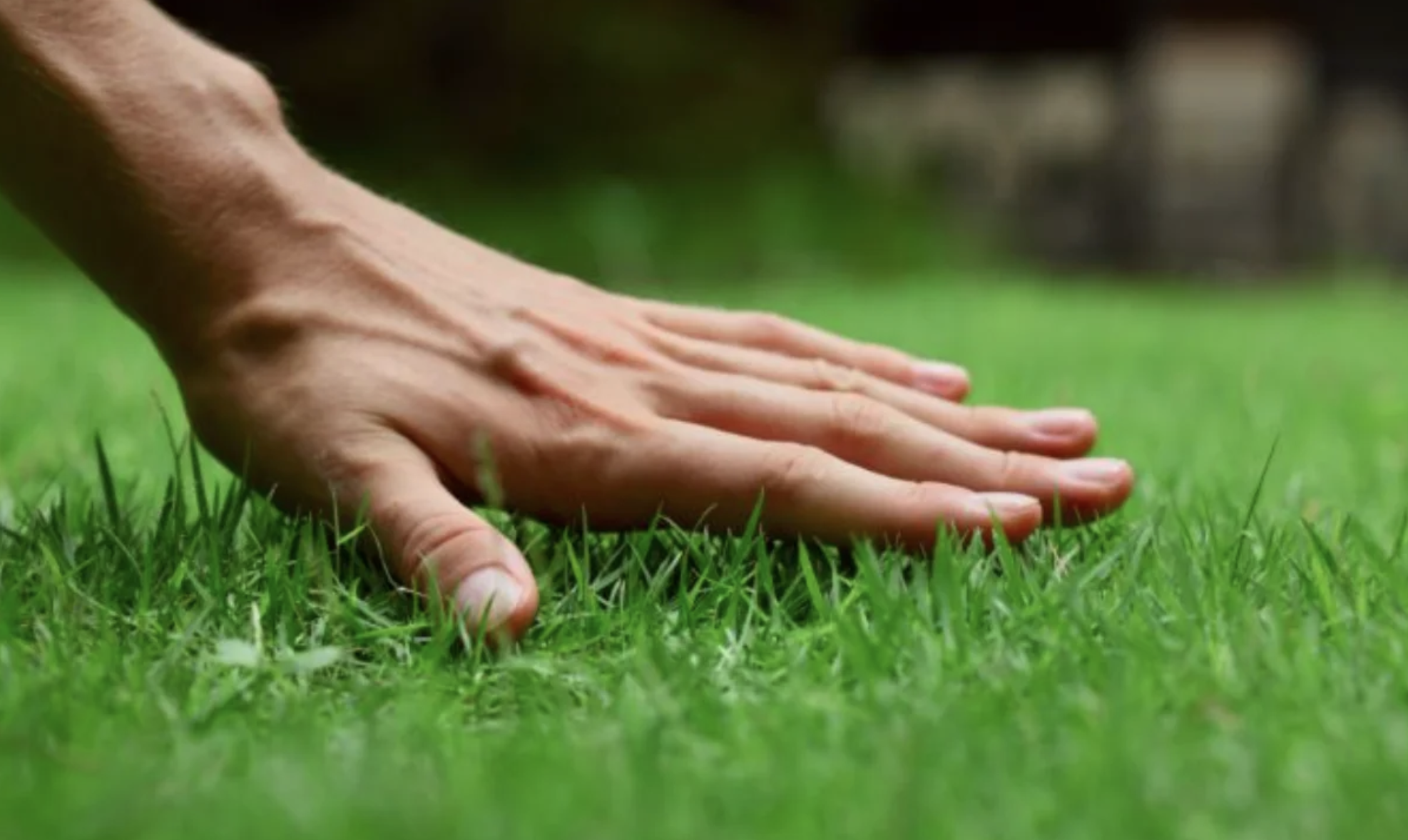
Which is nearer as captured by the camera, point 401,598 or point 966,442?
point 401,598

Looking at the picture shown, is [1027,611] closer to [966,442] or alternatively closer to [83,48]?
[966,442]

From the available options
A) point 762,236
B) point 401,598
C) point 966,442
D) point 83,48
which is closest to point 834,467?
point 966,442

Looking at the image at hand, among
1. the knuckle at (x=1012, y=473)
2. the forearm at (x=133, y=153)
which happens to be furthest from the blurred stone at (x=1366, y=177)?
the forearm at (x=133, y=153)

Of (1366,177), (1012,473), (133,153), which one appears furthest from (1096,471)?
(1366,177)

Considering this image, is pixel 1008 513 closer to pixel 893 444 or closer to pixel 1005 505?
pixel 1005 505

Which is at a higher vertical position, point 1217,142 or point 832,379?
point 832,379

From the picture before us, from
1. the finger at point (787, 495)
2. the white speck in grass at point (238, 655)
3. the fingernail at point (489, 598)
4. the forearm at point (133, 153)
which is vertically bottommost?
the white speck in grass at point (238, 655)

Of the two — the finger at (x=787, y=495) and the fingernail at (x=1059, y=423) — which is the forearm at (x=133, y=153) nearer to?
the finger at (x=787, y=495)
